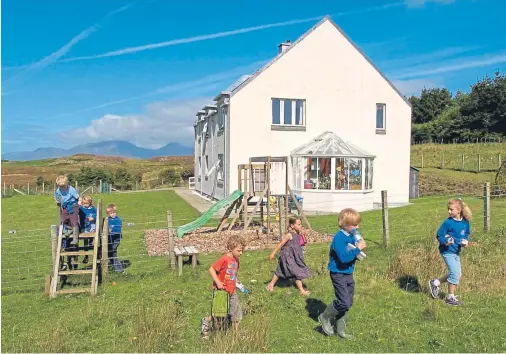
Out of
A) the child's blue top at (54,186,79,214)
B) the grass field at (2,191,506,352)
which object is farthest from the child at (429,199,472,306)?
the child's blue top at (54,186,79,214)

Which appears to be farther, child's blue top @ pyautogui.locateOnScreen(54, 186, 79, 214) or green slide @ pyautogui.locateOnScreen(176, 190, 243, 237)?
green slide @ pyautogui.locateOnScreen(176, 190, 243, 237)

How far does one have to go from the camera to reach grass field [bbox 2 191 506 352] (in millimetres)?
5863

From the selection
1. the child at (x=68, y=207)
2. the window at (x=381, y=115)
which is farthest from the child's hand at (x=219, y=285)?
the window at (x=381, y=115)

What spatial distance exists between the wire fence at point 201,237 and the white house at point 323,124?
2820 mm

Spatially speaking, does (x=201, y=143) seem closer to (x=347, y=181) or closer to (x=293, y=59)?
(x=293, y=59)

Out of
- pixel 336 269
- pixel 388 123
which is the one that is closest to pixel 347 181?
pixel 388 123

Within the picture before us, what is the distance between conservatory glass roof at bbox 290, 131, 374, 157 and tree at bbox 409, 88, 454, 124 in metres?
48.2

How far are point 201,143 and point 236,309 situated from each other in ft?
95.8

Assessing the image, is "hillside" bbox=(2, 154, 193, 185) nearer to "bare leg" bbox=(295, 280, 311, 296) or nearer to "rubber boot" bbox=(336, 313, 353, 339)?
"bare leg" bbox=(295, 280, 311, 296)

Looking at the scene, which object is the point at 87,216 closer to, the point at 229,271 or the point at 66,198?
the point at 66,198

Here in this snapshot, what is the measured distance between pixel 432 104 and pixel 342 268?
226 feet

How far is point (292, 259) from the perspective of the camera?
8.24 metres

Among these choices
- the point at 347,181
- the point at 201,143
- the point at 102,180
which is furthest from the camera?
the point at 102,180

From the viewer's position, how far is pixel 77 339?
6.22 meters
